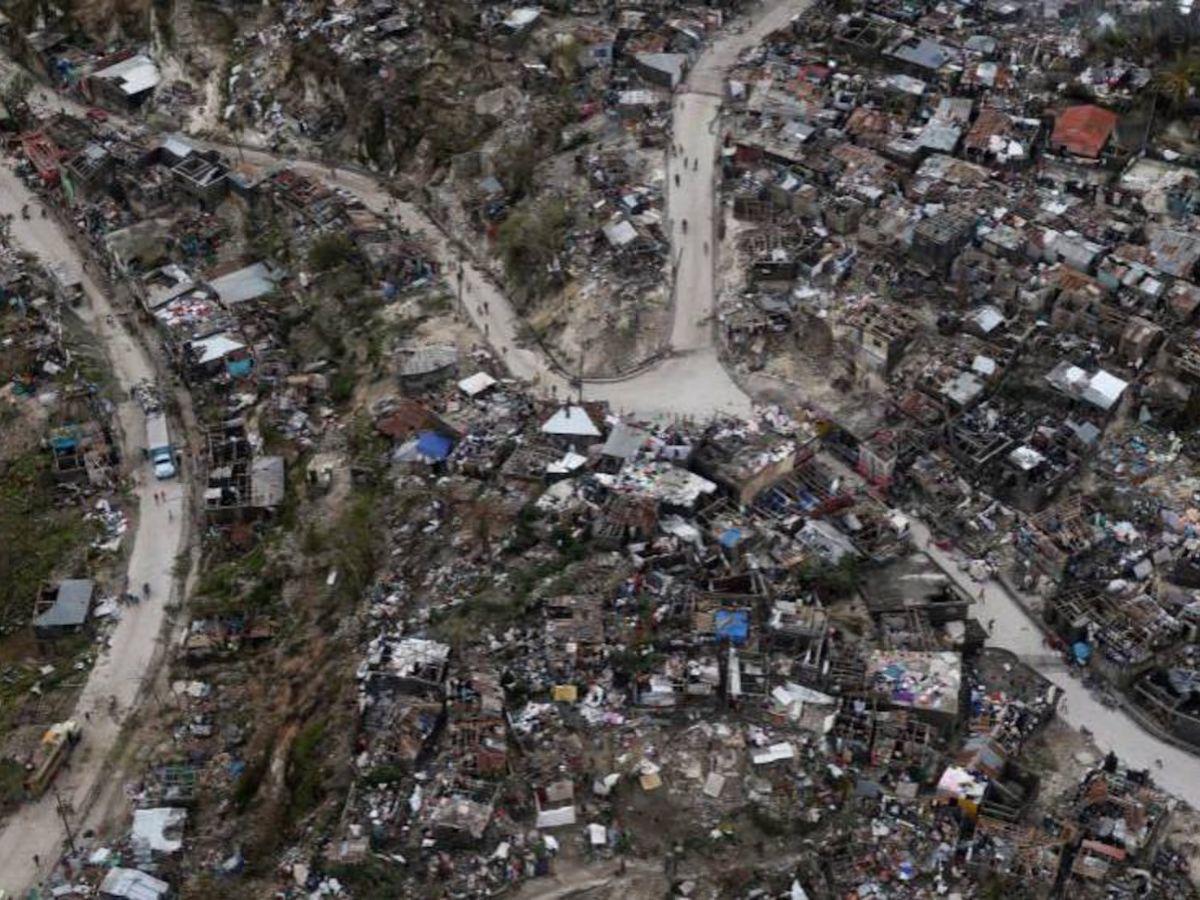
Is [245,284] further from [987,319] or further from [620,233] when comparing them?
[987,319]

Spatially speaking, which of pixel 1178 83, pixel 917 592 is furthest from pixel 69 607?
pixel 1178 83

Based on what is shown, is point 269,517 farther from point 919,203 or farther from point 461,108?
point 919,203

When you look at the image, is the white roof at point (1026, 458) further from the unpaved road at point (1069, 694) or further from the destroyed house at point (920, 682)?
the destroyed house at point (920, 682)

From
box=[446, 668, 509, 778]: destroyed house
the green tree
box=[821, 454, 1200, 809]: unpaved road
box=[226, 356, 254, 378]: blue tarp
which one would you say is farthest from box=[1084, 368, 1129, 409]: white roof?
box=[226, 356, 254, 378]: blue tarp

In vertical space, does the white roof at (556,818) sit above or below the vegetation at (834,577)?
below

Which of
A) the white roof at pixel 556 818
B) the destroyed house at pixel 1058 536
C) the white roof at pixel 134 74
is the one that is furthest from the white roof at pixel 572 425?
the white roof at pixel 134 74

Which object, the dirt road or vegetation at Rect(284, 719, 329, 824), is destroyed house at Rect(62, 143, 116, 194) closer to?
vegetation at Rect(284, 719, 329, 824)

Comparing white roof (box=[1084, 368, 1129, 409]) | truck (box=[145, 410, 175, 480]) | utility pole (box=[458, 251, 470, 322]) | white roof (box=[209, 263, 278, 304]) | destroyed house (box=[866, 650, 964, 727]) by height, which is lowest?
truck (box=[145, 410, 175, 480])
